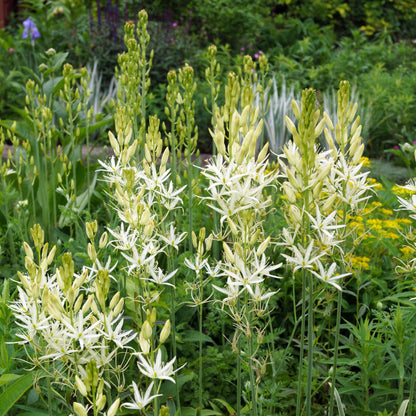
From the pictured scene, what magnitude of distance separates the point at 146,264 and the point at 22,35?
25.6ft

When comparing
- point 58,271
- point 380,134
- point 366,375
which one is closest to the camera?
point 58,271

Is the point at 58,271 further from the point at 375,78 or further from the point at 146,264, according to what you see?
the point at 375,78

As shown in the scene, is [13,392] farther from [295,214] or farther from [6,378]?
[295,214]

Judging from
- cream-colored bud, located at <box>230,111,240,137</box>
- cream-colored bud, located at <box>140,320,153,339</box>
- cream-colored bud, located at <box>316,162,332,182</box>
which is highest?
cream-colored bud, located at <box>230,111,240,137</box>

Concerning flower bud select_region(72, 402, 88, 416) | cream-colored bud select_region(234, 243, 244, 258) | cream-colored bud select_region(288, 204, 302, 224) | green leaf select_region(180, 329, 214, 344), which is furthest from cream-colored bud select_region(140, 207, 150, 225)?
green leaf select_region(180, 329, 214, 344)

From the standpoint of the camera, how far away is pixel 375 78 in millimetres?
7219

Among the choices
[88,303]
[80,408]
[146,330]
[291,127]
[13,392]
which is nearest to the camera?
[80,408]

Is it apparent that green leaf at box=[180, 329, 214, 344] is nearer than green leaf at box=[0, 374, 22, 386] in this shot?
No

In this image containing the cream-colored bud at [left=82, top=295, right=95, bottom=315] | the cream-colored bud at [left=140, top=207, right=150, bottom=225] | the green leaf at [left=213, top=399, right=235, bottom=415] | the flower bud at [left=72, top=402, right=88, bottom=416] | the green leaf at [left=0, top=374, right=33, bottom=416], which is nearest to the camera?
the flower bud at [left=72, top=402, right=88, bottom=416]

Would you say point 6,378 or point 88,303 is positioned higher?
point 88,303

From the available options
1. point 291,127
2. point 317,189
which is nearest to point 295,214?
point 317,189

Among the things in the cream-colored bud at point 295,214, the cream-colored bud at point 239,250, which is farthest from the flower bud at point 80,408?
the cream-colored bud at point 295,214

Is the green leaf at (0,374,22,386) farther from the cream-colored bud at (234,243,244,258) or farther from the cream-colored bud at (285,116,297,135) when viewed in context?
the cream-colored bud at (285,116,297,135)

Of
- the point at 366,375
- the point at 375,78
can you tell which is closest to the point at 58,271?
the point at 366,375
